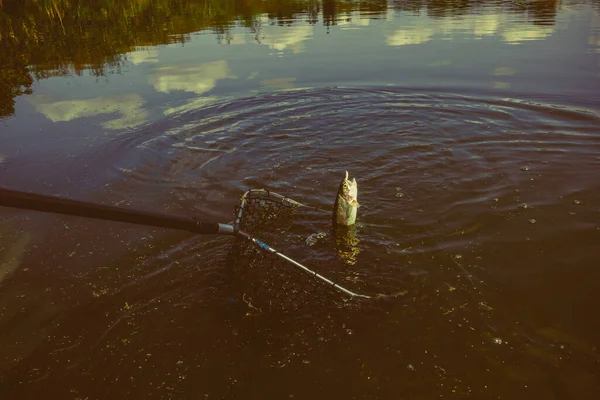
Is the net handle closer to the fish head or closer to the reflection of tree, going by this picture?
the fish head

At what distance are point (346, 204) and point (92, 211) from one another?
3531 millimetres

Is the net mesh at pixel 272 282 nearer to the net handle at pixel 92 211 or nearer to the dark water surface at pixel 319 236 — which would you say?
the dark water surface at pixel 319 236

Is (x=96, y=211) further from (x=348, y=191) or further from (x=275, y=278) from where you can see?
(x=348, y=191)

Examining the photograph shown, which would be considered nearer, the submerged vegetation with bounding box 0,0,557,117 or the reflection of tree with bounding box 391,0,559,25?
the submerged vegetation with bounding box 0,0,557,117

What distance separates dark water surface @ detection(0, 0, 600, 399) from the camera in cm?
373

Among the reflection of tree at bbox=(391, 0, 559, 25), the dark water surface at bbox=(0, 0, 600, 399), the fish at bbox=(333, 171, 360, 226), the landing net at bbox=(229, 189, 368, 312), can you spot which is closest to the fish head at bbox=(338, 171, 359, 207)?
the fish at bbox=(333, 171, 360, 226)

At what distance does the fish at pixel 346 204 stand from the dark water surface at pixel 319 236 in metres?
0.26

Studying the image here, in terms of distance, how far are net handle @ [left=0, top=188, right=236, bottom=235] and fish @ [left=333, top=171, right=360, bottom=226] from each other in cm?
237

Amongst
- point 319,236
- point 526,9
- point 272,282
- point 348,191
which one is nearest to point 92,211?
point 272,282

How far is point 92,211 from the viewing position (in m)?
2.54

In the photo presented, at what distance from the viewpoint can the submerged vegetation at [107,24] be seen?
1659 cm

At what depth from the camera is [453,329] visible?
4.07 m

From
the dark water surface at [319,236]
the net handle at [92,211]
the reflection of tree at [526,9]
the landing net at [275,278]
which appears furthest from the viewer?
the reflection of tree at [526,9]

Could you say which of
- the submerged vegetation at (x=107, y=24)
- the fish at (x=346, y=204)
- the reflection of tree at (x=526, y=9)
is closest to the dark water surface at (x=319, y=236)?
the fish at (x=346, y=204)
